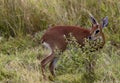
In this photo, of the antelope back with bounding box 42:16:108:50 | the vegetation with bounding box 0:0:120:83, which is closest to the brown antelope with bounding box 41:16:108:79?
the antelope back with bounding box 42:16:108:50

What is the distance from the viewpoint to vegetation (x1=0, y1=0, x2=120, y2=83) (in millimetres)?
6543

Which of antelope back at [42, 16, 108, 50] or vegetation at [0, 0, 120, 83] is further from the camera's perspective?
antelope back at [42, 16, 108, 50]

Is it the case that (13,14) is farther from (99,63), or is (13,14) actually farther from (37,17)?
(99,63)

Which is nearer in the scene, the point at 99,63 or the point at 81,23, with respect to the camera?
the point at 99,63

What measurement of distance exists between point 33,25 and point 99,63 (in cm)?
225

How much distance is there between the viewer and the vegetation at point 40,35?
6.54 meters

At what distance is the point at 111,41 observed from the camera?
26.7 feet

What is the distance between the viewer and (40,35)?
8266mm

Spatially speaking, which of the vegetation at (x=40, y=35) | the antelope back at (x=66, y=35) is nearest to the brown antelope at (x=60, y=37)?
the antelope back at (x=66, y=35)

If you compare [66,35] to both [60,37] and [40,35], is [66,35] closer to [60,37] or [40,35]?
[60,37]

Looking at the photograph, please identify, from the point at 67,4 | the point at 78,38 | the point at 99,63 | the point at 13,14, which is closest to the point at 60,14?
the point at 67,4

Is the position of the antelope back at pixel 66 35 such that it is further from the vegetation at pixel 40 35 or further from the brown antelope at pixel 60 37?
the vegetation at pixel 40 35

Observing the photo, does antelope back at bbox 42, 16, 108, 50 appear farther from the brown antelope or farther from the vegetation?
the vegetation

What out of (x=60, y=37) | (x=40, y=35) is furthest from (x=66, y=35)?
(x=40, y=35)
